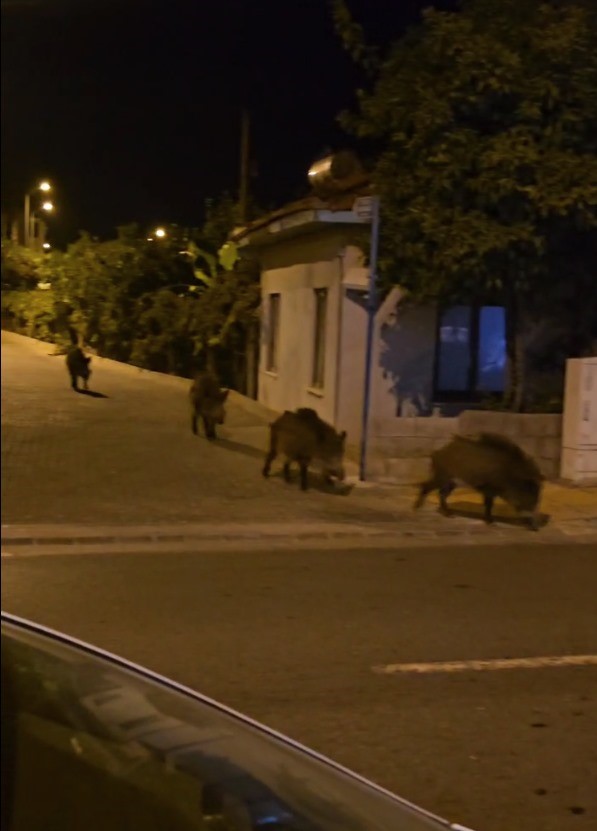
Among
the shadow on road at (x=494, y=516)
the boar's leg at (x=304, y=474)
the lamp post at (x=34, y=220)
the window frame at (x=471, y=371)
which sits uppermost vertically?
the lamp post at (x=34, y=220)

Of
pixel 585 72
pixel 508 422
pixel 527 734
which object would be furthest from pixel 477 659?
pixel 585 72

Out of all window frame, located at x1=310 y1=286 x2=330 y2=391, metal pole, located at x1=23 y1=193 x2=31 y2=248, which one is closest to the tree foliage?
window frame, located at x1=310 y1=286 x2=330 y2=391

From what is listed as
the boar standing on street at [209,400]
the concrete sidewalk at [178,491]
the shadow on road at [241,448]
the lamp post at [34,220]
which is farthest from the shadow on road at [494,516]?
the lamp post at [34,220]

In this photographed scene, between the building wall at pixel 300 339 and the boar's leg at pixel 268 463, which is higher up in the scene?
the building wall at pixel 300 339

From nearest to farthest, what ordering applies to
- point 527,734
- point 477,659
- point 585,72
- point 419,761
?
point 419,761 → point 527,734 → point 477,659 → point 585,72

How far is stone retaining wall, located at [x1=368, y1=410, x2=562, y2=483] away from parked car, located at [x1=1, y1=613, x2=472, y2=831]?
33.0 ft

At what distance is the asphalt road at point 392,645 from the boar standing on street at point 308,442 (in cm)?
227

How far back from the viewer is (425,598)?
8.08m

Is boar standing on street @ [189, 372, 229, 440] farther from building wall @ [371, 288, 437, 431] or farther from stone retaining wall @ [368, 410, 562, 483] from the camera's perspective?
stone retaining wall @ [368, 410, 562, 483]

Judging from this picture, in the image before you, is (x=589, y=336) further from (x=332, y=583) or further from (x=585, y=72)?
(x=332, y=583)

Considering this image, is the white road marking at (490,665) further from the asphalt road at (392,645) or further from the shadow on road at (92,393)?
the shadow on road at (92,393)

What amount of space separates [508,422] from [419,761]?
8.02 metres

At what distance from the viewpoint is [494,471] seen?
10594mm

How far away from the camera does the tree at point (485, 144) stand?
1208 cm
